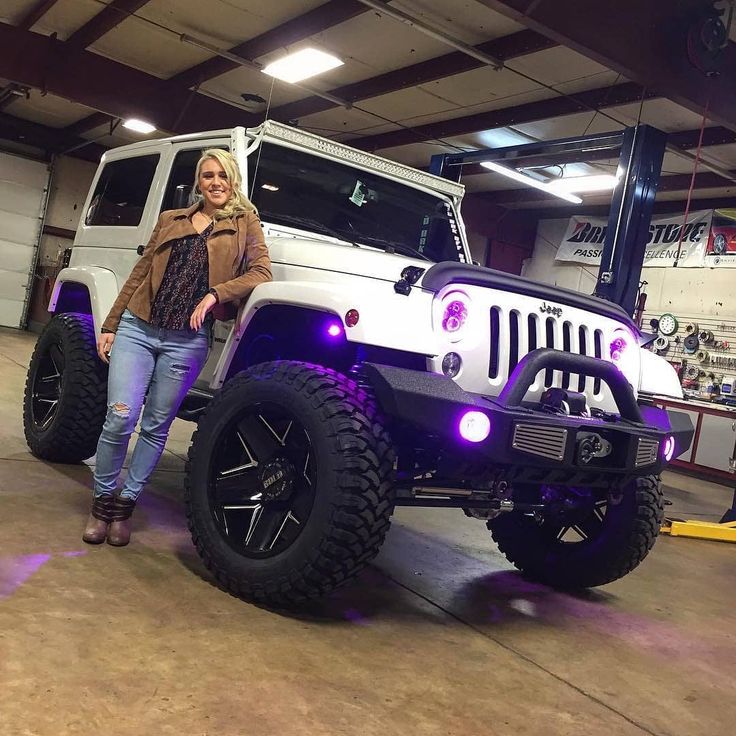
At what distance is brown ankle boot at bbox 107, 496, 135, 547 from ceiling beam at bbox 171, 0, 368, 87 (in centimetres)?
644

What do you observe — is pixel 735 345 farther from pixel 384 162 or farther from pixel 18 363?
pixel 18 363

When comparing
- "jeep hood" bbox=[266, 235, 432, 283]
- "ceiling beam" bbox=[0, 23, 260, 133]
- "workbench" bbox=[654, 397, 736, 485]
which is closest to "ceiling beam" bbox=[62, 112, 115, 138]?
"ceiling beam" bbox=[0, 23, 260, 133]

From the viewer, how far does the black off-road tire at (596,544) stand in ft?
11.2

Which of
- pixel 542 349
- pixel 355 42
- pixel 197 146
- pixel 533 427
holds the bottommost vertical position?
pixel 533 427

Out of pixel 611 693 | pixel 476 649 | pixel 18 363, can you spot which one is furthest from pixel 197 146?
pixel 18 363

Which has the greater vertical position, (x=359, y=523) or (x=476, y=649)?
(x=359, y=523)

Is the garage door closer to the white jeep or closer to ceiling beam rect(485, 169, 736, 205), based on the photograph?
ceiling beam rect(485, 169, 736, 205)

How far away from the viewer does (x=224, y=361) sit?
3234 mm

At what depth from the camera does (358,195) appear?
402 cm

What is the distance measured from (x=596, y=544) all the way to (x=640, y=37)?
5.01 metres

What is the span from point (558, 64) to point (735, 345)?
564 cm

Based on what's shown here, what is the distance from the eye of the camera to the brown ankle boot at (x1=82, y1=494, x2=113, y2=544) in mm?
3172

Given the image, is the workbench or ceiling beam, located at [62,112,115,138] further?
ceiling beam, located at [62,112,115,138]

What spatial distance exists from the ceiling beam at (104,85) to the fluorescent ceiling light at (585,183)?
5157 mm
